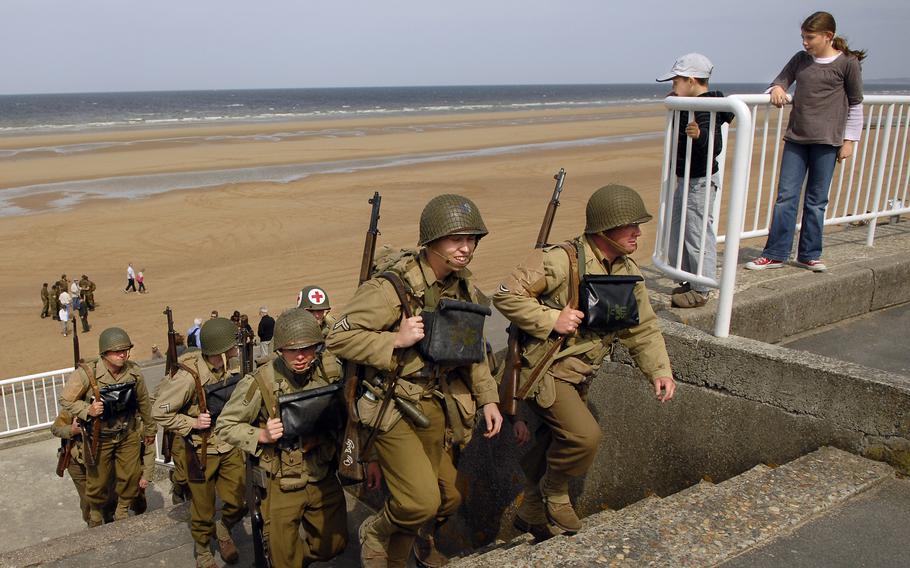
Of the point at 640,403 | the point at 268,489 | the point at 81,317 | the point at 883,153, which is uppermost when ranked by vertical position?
the point at 883,153

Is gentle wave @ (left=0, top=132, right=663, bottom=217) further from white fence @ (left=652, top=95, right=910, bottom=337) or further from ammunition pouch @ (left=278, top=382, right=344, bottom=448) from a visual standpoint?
white fence @ (left=652, top=95, right=910, bottom=337)

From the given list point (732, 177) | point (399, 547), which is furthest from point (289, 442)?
point (732, 177)

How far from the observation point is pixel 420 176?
34.2m

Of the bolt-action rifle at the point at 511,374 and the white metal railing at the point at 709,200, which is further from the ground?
the white metal railing at the point at 709,200

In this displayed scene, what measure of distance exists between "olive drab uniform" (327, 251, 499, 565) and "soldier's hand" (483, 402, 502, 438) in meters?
0.03

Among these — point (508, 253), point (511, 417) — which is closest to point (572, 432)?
point (511, 417)

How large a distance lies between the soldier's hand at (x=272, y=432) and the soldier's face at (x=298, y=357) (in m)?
0.32

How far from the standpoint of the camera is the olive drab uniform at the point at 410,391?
3.84 metres

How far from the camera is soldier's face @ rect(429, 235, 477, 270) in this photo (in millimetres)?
3922

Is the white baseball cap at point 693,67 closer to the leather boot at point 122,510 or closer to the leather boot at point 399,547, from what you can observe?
the leather boot at point 399,547

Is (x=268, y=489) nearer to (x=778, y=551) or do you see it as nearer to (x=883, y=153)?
(x=778, y=551)

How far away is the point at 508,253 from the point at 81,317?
10370 millimetres

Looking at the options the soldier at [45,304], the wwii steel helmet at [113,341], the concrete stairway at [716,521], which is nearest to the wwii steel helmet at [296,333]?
the concrete stairway at [716,521]

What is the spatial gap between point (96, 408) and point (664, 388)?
4.96 meters
